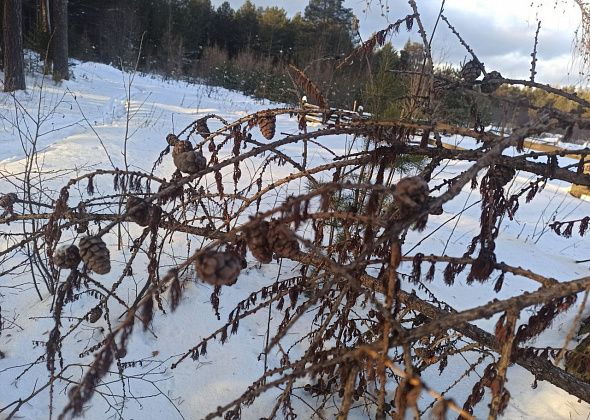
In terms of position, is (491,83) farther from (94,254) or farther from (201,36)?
(201,36)

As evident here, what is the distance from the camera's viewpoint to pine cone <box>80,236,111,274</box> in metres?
0.68

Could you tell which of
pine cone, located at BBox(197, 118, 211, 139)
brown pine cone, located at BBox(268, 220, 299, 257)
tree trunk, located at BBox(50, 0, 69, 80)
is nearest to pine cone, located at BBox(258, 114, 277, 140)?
pine cone, located at BBox(197, 118, 211, 139)

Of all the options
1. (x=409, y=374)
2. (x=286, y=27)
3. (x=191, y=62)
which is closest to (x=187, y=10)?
(x=191, y=62)

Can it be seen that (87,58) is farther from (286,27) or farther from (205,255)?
(205,255)

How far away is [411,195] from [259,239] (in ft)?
0.65

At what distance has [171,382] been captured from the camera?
6.57 ft

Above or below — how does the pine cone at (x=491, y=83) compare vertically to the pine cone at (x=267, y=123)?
above

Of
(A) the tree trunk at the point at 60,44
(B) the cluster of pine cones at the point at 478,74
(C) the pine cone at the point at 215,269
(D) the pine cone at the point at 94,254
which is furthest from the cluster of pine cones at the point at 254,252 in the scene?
(A) the tree trunk at the point at 60,44

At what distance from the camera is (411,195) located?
1.69ft

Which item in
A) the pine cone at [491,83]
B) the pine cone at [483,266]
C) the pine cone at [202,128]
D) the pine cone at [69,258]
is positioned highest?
the pine cone at [491,83]

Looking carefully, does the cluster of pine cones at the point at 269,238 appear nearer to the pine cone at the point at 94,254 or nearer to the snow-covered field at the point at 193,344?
the pine cone at the point at 94,254

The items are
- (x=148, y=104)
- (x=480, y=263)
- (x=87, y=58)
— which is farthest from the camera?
(x=87, y=58)

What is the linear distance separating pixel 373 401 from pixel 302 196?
61.8 inches

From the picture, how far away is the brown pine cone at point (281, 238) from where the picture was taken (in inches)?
20.6
